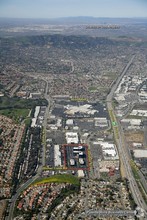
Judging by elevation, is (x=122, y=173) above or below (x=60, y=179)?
above

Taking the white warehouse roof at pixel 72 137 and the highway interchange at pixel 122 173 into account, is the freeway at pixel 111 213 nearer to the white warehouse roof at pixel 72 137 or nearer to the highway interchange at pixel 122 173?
the highway interchange at pixel 122 173

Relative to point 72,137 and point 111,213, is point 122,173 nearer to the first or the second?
point 111,213

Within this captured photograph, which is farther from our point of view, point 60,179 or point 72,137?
point 72,137

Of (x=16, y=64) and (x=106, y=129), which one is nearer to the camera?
(x=106, y=129)

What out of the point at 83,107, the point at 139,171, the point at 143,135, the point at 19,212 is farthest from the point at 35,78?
the point at 19,212

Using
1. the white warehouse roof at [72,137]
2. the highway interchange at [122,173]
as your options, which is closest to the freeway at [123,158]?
the highway interchange at [122,173]

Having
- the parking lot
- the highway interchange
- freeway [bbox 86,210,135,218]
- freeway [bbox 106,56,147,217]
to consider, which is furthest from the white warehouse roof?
freeway [bbox 86,210,135,218]

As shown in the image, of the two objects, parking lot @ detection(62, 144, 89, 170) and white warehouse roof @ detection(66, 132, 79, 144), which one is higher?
white warehouse roof @ detection(66, 132, 79, 144)

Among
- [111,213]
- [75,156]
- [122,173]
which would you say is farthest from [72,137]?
[111,213]

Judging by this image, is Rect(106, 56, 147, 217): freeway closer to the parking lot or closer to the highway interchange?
the highway interchange

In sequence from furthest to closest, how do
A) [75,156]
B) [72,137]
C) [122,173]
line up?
[72,137]
[75,156]
[122,173]

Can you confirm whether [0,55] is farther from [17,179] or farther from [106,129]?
[17,179]
